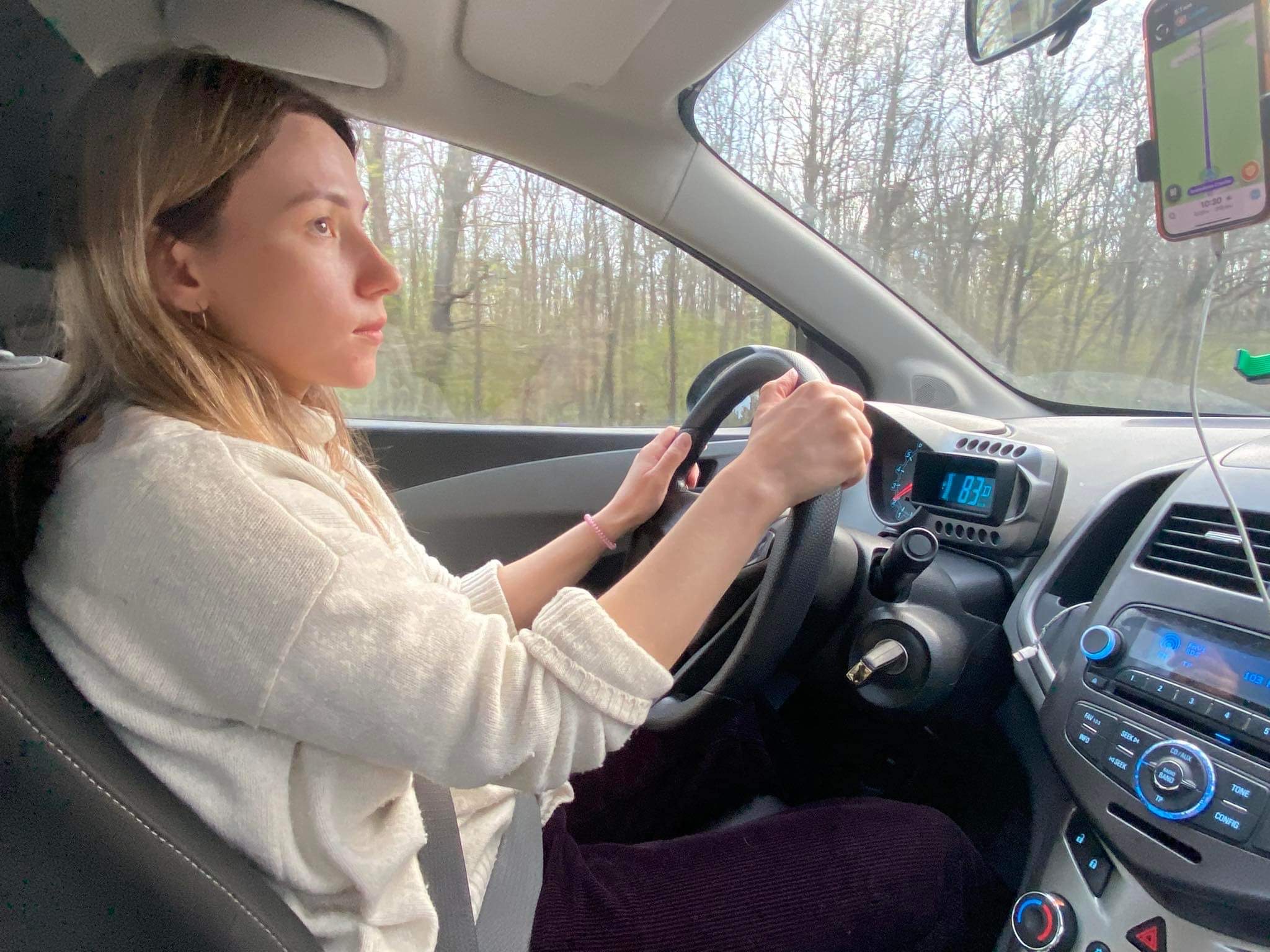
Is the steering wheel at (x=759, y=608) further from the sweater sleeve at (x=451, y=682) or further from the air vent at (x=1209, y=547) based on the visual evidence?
the air vent at (x=1209, y=547)

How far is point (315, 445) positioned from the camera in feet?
2.92

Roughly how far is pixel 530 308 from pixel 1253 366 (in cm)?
145

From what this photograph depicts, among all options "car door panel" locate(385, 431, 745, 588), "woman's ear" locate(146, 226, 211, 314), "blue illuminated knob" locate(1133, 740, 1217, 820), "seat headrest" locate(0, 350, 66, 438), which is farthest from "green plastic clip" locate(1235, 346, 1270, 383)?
"car door panel" locate(385, 431, 745, 588)

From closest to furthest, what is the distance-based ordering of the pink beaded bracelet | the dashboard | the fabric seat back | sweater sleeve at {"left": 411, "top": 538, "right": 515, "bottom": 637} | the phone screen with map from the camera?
the fabric seat back, the phone screen with map, the dashboard, sweater sleeve at {"left": 411, "top": 538, "right": 515, "bottom": 637}, the pink beaded bracelet

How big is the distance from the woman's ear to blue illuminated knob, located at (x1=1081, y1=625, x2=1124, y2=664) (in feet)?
3.39

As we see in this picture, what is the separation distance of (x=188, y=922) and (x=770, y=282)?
1601 millimetres

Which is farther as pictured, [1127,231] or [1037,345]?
[1037,345]

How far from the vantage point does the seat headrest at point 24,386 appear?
0.77m

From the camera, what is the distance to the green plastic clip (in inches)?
37.5

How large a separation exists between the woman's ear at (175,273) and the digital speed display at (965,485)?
1.11 metres

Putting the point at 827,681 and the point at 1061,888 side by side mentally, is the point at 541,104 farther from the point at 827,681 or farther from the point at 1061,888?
the point at 1061,888

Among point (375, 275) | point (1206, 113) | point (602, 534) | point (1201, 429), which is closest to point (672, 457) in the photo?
point (602, 534)

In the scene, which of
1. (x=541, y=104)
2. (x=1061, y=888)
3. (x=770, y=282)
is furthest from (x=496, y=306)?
(x=1061, y=888)

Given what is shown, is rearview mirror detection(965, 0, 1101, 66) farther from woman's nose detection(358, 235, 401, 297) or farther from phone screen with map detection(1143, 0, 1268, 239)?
woman's nose detection(358, 235, 401, 297)
